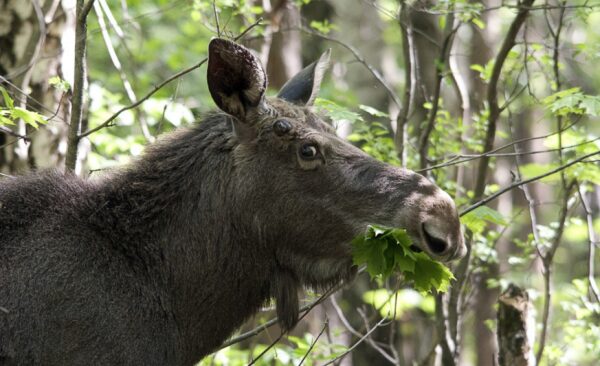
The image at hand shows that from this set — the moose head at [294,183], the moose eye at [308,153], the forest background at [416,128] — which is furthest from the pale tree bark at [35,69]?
the moose eye at [308,153]

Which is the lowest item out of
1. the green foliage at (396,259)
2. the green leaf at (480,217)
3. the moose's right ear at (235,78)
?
the green foliage at (396,259)

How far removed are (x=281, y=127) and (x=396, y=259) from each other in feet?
4.61

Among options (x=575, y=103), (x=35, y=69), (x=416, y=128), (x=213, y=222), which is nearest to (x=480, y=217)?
(x=575, y=103)

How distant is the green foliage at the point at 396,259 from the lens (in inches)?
236

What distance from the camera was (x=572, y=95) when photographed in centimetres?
755

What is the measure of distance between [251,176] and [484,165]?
367 centimetres

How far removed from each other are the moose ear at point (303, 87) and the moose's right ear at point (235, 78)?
2.97 ft

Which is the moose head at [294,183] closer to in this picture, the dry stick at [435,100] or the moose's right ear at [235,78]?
the moose's right ear at [235,78]

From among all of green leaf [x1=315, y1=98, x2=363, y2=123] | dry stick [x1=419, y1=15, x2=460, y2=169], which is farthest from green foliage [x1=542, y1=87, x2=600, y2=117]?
green leaf [x1=315, y1=98, x2=363, y2=123]

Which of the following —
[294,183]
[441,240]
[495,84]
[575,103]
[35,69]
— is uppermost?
[35,69]

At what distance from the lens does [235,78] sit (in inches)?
255

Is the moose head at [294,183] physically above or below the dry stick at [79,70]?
below

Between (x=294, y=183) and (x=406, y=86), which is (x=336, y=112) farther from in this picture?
(x=406, y=86)

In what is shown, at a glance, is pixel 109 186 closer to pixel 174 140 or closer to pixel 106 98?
pixel 174 140
